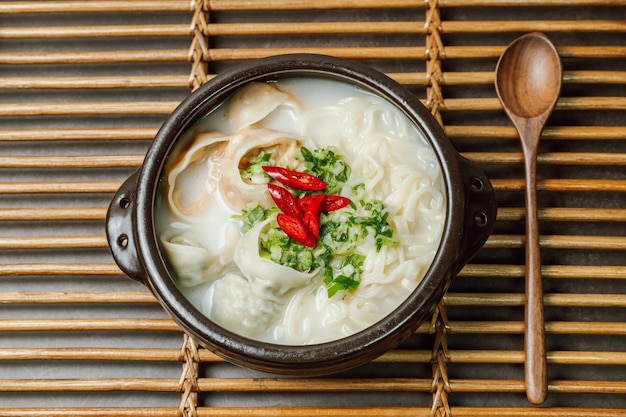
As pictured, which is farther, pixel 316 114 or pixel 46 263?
pixel 46 263

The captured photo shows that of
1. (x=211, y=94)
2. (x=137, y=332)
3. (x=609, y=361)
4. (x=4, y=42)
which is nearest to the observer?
(x=211, y=94)

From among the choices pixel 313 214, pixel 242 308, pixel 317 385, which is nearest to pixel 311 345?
pixel 242 308

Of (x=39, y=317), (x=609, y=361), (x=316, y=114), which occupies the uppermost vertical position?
(x=316, y=114)

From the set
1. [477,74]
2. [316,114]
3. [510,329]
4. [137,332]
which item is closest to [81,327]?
[137,332]

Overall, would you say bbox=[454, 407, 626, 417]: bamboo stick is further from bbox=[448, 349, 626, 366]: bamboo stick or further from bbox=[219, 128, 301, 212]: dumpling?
bbox=[219, 128, 301, 212]: dumpling

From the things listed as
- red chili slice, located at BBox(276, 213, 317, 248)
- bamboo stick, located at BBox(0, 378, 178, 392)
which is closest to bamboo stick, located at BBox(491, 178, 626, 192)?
red chili slice, located at BBox(276, 213, 317, 248)

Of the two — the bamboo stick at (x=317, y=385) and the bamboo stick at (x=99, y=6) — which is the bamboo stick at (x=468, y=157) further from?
the bamboo stick at (x=317, y=385)

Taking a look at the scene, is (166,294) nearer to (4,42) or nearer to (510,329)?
(510,329)
